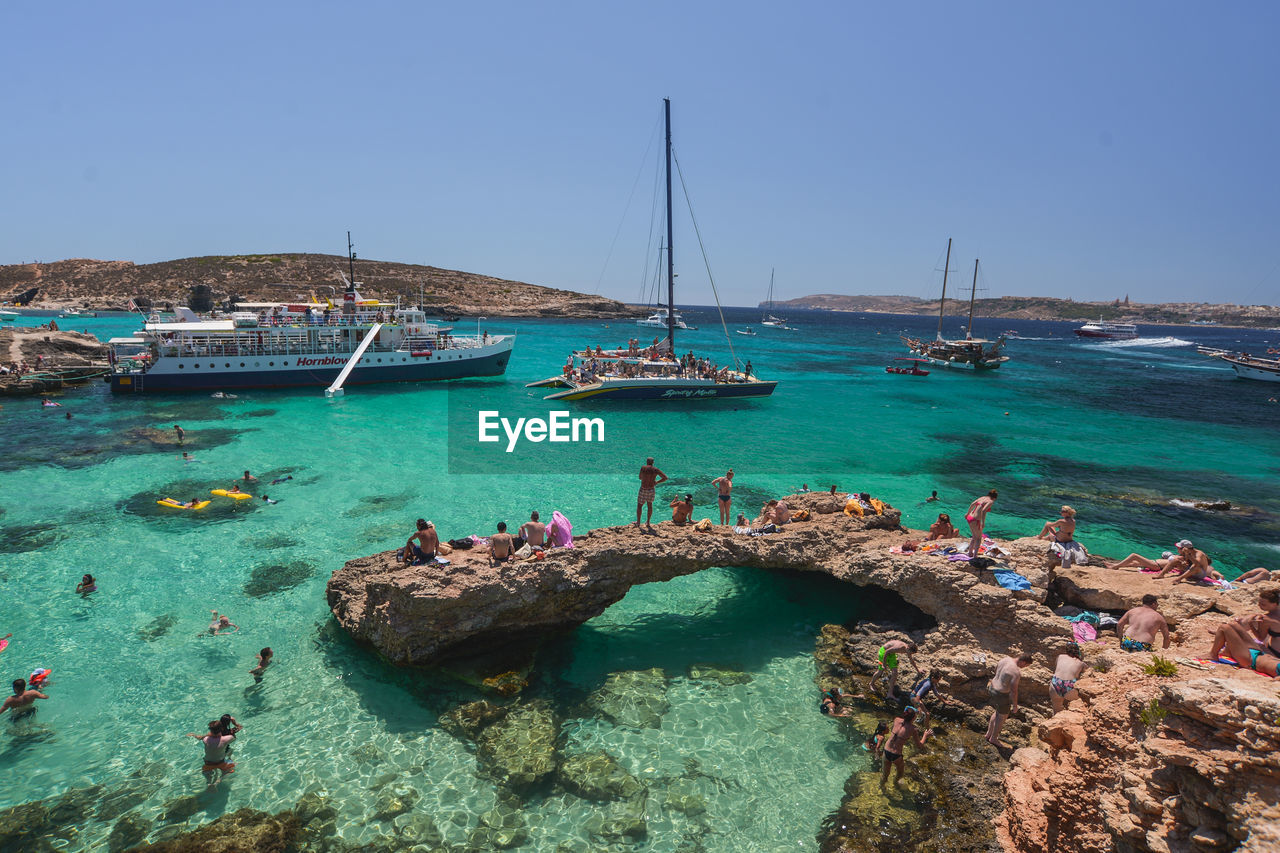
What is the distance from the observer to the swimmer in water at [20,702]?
31.0 feet

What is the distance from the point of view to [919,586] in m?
11.1

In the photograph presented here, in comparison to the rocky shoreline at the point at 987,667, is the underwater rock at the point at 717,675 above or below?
below

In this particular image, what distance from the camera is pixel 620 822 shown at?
7898mm

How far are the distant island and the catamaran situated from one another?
42397 mm

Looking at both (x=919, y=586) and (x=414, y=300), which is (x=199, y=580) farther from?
(x=414, y=300)

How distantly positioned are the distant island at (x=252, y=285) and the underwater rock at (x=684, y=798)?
84505mm

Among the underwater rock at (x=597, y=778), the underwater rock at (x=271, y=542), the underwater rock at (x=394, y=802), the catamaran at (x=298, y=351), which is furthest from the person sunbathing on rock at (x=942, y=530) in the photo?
the catamaran at (x=298, y=351)

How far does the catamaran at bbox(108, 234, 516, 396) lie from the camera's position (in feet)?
124

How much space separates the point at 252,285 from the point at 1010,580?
11449 centimetres

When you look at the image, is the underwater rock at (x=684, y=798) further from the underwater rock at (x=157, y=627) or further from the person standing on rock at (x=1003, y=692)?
the underwater rock at (x=157, y=627)

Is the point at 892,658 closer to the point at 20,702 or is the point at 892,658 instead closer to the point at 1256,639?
the point at 1256,639

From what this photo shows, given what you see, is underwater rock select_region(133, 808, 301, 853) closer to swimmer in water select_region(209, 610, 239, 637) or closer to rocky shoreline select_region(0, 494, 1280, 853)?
rocky shoreline select_region(0, 494, 1280, 853)

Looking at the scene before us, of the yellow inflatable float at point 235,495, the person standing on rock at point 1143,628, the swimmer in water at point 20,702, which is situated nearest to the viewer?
the person standing on rock at point 1143,628

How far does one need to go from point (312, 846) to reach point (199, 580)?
9.18 m
